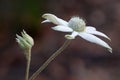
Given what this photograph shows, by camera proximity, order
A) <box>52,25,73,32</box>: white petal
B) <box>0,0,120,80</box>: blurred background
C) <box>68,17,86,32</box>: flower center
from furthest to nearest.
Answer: <box>0,0,120,80</box>: blurred background, <box>68,17,86,32</box>: flower center, <box>52,25,73,32</box>: white petal

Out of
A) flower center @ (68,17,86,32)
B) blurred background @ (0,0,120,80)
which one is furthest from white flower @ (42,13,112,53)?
blurred background @ (0,0,120,80)

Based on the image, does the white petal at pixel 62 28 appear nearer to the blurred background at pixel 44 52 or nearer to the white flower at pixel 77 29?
the white flower at pixel 77 29

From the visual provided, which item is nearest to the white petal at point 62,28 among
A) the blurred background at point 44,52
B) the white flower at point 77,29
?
the white flower at point 77,29

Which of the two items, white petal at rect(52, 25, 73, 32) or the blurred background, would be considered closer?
white petal at rect(52, 25, 73, 32)

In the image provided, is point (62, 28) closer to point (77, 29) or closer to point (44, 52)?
point (77, 29)

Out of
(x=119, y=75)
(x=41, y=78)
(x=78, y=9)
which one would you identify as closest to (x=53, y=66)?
(x=41, y=78)

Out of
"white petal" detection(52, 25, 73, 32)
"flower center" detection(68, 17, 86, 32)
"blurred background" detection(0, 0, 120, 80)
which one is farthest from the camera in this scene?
"blurred background" detection(0, 0, 120, 80)

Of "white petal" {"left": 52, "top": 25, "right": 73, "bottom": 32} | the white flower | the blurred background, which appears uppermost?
the blurred background

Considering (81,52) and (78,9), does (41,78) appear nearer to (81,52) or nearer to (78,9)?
(81,52)

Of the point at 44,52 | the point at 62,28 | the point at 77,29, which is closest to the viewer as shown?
the point at 62,28

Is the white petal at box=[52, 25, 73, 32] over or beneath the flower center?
beneath

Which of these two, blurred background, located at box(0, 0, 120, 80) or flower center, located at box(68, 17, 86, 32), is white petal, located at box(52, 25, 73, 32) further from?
blurred background, located at box(0, 0, 120, 80)

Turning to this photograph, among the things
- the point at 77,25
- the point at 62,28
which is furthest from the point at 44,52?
the point at 62,28
